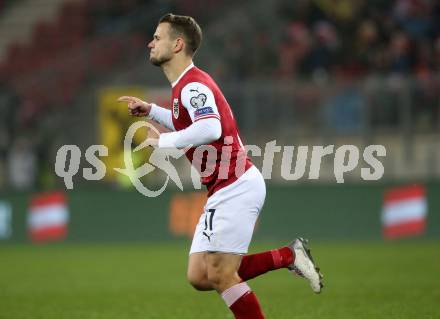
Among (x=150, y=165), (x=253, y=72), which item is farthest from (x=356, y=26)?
(x=150, y=165)

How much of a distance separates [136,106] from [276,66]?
11.1 m

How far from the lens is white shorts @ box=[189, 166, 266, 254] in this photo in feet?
22.4

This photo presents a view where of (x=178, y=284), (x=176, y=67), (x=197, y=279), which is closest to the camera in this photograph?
(x=197, y=279)

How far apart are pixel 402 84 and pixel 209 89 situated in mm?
9617

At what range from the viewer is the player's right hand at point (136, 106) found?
24.4 feet

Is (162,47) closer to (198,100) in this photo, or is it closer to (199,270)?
(198,100)

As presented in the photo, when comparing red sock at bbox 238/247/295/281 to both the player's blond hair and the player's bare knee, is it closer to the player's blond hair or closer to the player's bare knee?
the player's bare knee

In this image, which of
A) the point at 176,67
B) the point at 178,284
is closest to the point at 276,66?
the point at 178,284

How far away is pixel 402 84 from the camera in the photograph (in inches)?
629

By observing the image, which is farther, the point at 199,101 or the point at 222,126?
the point at 222,126

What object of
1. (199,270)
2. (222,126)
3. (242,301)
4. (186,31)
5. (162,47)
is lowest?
(242,301)

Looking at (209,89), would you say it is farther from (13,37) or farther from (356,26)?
(13,37)

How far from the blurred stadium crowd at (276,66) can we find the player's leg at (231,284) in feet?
30.9

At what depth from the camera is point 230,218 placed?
22.4 feet
